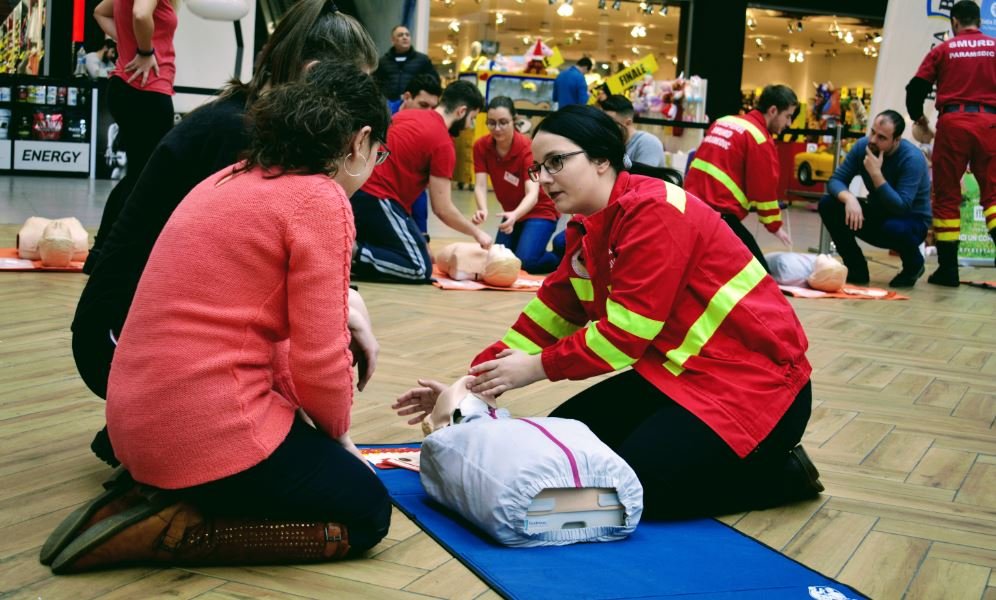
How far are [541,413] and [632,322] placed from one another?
0.96 m

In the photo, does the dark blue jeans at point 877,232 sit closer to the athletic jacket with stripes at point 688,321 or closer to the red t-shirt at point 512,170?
the red t-shirt at point 512,170

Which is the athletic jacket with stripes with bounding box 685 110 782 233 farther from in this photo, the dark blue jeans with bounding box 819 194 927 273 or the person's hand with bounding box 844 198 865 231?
the dark blue jeans with bounding box 819 194 927 273

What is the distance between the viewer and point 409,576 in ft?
6.27

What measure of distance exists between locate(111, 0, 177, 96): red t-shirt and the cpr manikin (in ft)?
10.6

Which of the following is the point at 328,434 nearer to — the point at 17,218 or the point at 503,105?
the point at 503,105

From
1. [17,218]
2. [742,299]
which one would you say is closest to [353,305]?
[742,299]

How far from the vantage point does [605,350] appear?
226 centimetres

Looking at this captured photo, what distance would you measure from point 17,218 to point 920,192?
18.0 feet

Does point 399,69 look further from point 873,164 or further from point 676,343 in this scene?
point 676,343

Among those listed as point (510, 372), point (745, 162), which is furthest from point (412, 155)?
point (510, 372)

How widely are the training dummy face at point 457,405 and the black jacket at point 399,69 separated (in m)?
6.77

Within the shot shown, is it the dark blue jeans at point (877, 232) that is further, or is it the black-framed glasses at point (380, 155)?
the dark blue jeans at point (877, 232)

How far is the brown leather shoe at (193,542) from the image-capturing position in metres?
1.79

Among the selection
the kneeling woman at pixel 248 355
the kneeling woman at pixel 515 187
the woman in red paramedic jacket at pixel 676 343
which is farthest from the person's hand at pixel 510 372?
the kneeling woman at pixel 515 187
